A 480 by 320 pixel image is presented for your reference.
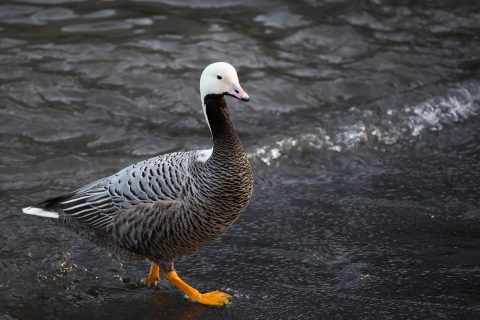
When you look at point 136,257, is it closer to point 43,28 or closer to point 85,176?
point 85,176

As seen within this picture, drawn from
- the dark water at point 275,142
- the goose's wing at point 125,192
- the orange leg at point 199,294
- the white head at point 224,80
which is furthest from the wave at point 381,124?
the white head at point 224,80

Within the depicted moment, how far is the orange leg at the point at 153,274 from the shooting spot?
5.00m

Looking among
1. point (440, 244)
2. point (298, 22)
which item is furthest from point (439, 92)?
point (440, 244)

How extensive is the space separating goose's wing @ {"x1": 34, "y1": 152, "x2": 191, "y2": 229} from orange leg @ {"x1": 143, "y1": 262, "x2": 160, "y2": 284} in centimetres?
53

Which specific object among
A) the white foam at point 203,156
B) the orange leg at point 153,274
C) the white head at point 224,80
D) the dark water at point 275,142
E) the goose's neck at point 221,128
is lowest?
the orange leg at point 153,274

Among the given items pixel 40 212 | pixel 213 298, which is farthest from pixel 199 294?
pixel 40 212

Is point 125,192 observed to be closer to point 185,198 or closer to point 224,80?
point 185,198

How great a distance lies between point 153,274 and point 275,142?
108 inches

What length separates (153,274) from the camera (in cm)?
503

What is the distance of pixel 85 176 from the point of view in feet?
21.6

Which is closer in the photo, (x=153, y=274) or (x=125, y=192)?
(x=125, y=192)

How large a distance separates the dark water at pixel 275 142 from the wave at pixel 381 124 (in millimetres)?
25

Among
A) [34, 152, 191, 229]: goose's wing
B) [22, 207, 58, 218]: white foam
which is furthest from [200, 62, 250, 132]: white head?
[22, 207, 58, 218]: white foam

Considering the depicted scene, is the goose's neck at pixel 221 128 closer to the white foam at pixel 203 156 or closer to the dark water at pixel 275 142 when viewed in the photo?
the white foam at pixel 203 156
